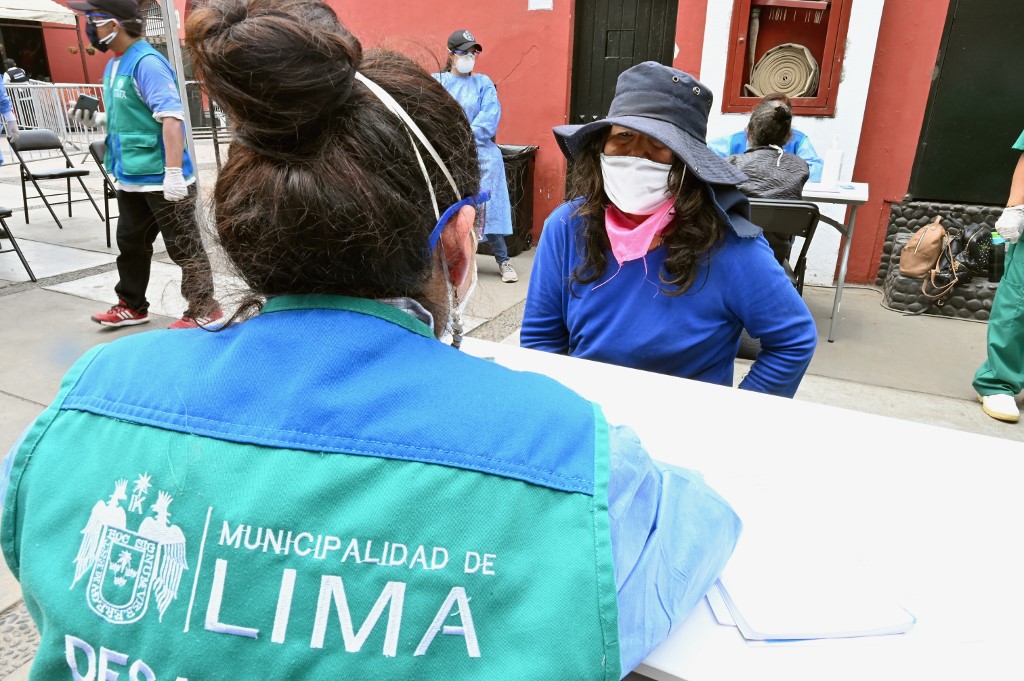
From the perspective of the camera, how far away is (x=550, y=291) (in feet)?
6.77

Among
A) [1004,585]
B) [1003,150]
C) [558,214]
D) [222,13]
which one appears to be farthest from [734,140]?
[222,13]

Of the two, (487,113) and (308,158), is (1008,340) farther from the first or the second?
(308,158)

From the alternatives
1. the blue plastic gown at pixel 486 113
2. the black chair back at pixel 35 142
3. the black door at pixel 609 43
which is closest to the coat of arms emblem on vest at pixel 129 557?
the blue plastic gown at pixel 486 113

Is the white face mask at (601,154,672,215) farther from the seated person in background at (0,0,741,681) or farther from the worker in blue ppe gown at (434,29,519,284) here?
the worker in blue ppe gown at (434,29,519,284)

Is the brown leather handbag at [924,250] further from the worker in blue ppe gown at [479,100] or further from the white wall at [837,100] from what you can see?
the worker in blue ppe gown at [479,100]

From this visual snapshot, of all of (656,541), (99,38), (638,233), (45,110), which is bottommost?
(45,110)

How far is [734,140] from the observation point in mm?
4734

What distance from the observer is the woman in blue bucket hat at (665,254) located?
70.1 inches

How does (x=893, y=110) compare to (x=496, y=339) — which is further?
(x=893, y=110)

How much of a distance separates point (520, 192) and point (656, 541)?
5.84 meters

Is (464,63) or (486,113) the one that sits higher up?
(464,63)

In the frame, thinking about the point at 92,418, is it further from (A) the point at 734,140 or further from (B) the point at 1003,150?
(B) the point at 1003,150

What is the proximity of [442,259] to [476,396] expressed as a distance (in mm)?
298

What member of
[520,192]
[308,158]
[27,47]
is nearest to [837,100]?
[520,192]
